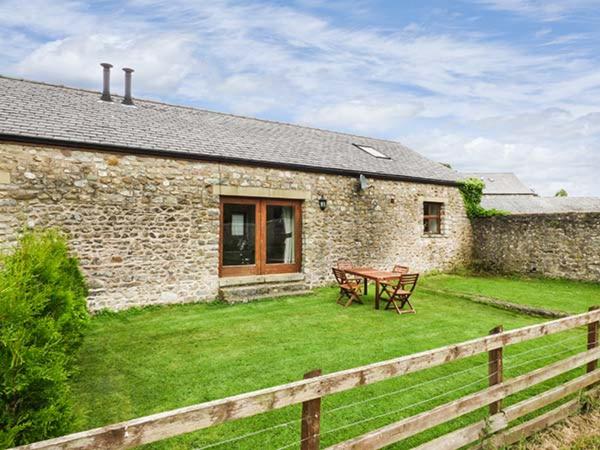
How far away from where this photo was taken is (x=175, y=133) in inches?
380

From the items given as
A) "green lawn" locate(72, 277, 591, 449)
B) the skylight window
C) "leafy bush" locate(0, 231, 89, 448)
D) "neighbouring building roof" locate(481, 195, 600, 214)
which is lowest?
"green lawn" locate(72, 277, 591, 449)

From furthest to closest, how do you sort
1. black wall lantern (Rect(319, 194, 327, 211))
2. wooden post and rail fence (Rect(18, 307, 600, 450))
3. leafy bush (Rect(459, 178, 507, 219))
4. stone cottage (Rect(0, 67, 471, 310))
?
leafy bush (Rect(459, 178, 507, 219)), black wall lantern (Rect(319, 194, 327, 211)), stone cottage (Rect(0, 67, 471, 310)), wooden post and rail fence (Rect(18, 307, 600, 450))

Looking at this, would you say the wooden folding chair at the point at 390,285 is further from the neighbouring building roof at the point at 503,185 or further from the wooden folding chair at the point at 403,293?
the neighbouring building roof at the point at 503,185

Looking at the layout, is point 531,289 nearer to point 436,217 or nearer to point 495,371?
point 436,217

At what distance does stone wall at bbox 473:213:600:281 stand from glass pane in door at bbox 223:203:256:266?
9.90 m

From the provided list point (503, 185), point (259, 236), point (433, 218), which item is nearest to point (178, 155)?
point (259, 236)

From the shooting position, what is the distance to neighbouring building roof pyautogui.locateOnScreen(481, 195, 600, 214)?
32.7 m

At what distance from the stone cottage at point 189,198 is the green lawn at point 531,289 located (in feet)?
5.07

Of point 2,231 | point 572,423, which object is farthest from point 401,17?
point 2,231

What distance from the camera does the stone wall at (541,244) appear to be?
11.6m

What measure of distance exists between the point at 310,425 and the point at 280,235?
323 inches

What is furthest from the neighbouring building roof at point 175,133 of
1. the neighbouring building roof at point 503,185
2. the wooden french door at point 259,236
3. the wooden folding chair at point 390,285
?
the neighbouring building roof at point 503,185

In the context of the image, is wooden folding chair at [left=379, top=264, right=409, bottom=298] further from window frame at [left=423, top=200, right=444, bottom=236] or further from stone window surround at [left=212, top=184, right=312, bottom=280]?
window frame at [left=423, top=200, right=444, bottom=236]

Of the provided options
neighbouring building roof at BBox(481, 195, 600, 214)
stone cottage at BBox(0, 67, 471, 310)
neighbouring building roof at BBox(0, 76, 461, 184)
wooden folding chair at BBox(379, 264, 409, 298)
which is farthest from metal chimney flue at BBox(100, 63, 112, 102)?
neighbouring building roof at BBox(481, 195, 600, 214)
